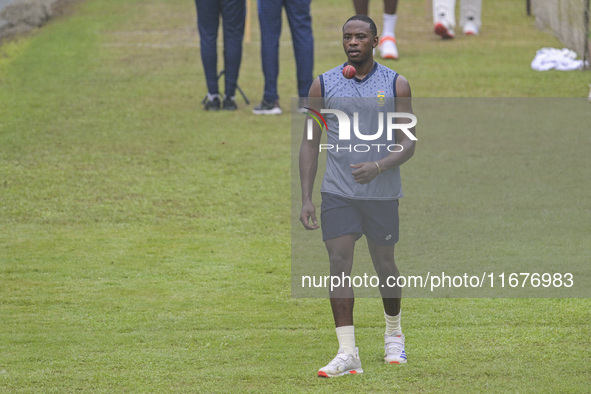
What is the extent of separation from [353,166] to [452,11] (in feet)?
33.6

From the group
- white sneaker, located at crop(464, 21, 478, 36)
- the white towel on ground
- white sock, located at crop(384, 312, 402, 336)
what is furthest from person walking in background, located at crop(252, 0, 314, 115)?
white sock, located at crop(384, 312, 402, 336)

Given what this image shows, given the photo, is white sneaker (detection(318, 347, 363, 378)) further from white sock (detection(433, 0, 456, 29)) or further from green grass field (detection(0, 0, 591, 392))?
white sock (detection(433, 0, 456, 29))

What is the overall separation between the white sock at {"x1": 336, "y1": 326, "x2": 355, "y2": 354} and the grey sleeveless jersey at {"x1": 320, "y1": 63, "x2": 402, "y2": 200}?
63 centimetres

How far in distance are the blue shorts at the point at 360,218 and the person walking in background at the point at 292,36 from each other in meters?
5.39

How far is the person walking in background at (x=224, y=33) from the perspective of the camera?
1090cm

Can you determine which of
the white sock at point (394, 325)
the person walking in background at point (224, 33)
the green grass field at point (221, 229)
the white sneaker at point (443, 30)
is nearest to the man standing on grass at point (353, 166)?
the white sock at point (394, 325)

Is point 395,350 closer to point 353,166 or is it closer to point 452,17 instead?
point 353,166

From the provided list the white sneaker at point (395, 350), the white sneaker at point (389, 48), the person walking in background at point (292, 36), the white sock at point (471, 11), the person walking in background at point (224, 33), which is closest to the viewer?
the white sneaker at point (395, 350)

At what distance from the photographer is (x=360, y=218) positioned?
503cm

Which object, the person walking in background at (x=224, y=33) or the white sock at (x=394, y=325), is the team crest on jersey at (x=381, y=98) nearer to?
the white sock at (x=394, y=325)

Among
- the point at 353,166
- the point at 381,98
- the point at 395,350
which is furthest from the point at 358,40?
the point at 395,350

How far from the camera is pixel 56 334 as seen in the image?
564 centimetres

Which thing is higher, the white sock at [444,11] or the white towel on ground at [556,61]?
the white sock at [444,11]

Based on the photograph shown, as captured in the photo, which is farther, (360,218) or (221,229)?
(221,229)
